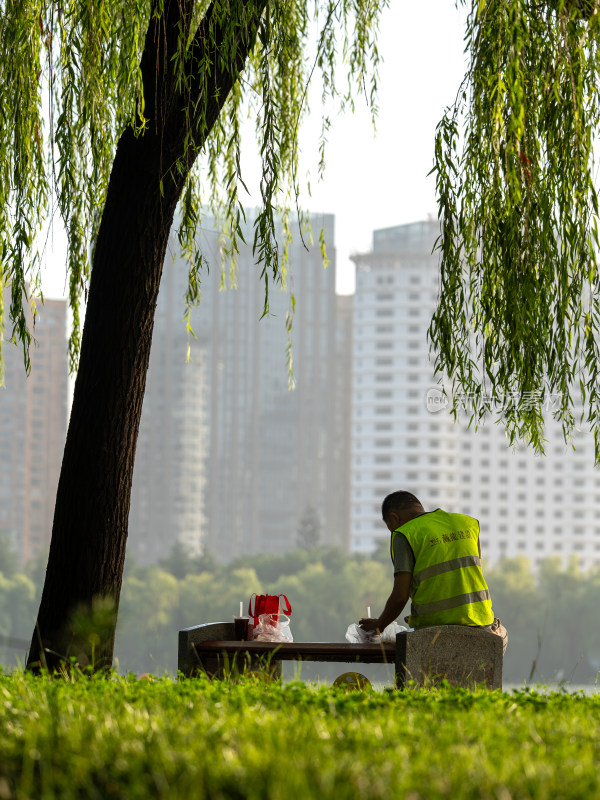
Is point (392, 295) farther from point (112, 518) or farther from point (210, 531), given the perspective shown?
point (112, 518)

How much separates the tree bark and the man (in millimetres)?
1209

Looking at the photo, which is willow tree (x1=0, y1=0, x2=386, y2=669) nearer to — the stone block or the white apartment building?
the stone block

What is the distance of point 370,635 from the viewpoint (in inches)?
181

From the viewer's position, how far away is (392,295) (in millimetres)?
107875

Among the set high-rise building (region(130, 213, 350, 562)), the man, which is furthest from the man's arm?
high-rise building (region(130, 213, 350, 562))

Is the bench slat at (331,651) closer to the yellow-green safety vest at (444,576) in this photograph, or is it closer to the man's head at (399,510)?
the yellow-green safety vest at (444,576)

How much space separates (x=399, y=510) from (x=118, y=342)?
1.53 metres

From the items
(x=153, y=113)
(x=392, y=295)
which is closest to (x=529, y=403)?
(x=153, y=113)

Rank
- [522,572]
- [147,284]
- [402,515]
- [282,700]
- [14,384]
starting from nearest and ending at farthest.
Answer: [282,700]
[147,284]
[402,515]
[522,572]
[14,384]

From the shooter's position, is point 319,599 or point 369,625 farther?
point 319,599

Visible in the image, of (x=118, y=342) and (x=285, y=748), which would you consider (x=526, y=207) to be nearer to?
(x=118, y=342)

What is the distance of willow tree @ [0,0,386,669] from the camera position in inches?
162

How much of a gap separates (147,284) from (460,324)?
4.50 feet

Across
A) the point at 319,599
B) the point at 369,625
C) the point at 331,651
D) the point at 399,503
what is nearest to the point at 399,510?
the point at 399,503
